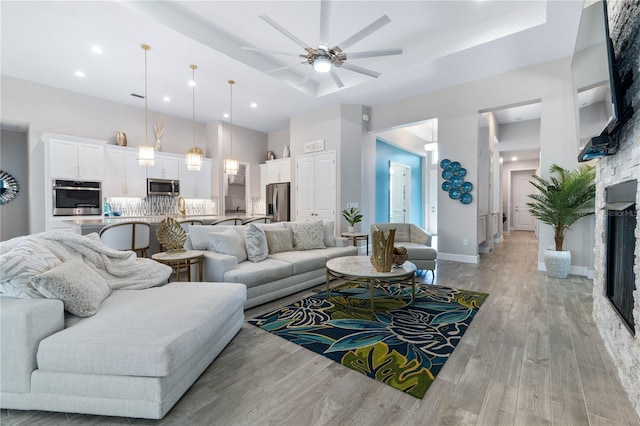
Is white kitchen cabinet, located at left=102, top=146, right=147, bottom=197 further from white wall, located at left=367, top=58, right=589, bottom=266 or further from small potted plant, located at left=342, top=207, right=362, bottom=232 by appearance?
white wall, located at left=367, top=58, right=589, bottom=266

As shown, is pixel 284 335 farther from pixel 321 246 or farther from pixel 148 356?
pixel 321 246

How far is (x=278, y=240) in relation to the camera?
4.04 m

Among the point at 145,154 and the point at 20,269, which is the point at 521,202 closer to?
the point at 145,154

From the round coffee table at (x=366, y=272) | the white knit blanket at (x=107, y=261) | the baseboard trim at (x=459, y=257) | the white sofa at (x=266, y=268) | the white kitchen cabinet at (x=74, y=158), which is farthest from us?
the baseboard trim at (x=459, y=257)

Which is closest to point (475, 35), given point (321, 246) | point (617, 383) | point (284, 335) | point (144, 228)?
point (321, 246)

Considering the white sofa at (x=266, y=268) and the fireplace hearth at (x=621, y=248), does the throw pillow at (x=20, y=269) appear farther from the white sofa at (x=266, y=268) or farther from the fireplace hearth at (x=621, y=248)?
the fireplace hearth at (x=621, y=248)

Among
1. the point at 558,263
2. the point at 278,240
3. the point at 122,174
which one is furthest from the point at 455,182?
the point at 122,174

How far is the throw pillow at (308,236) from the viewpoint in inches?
168

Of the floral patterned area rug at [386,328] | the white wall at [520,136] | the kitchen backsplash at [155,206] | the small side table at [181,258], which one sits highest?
the white wall at [520,136]

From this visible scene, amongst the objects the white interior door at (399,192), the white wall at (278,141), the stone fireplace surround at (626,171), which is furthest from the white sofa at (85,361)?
the white interior door at (399,192)

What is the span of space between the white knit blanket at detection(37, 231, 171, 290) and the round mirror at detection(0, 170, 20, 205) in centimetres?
483

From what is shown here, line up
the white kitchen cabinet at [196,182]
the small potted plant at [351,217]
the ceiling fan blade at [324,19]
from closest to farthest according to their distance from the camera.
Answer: the ceiling fan blade at [324,19] → the small potted plant at [351,217] → the white kitchen cabinet at [196,182]

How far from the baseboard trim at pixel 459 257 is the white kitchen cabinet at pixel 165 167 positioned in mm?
6308

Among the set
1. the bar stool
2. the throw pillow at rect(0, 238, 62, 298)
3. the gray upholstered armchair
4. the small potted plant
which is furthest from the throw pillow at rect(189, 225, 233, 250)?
the small potted plant
